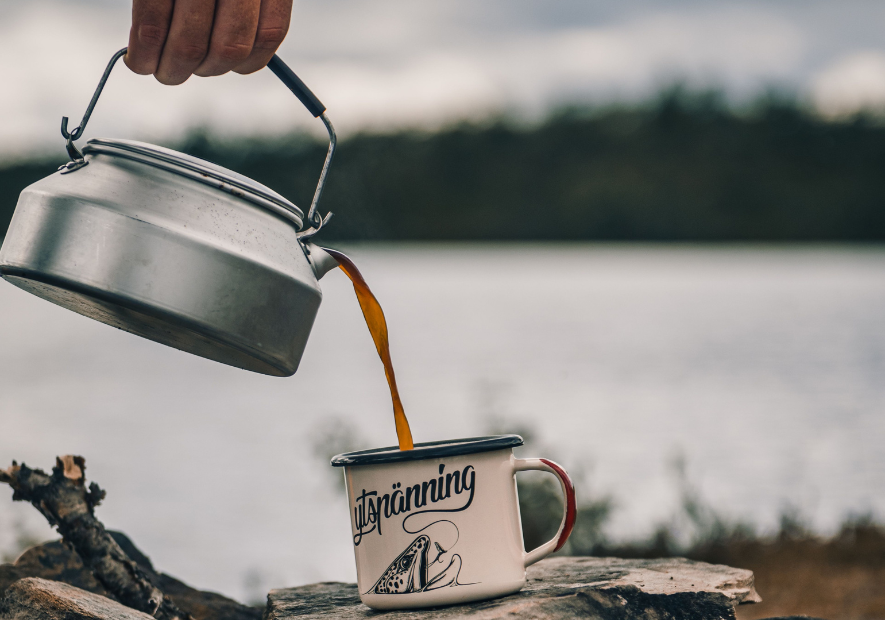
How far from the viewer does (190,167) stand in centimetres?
139

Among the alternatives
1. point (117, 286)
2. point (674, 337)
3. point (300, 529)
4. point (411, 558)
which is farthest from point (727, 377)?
point (117, 286)

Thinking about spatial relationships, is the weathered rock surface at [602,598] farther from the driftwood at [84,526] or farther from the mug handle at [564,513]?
the driftwood at [84,526]

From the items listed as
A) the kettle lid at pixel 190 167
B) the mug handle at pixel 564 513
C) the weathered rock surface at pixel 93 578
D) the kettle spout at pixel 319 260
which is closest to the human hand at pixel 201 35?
the kettle lid at pixel 190 167

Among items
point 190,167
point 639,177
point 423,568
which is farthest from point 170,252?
point 639,177

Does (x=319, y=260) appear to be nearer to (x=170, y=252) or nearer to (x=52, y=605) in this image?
(x=170, y=252)

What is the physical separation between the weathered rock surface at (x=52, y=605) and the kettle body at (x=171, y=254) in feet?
1.85

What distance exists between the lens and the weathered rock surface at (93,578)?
7.32 feet

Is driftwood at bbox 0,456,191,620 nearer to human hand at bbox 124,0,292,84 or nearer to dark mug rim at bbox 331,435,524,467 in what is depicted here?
dark mug rim at bbox 331,435,524,467

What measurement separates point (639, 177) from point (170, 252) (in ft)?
85.2

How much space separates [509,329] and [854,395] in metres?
4.48

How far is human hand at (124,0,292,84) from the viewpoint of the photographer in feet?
4.57

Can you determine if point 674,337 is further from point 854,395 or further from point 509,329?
point 854,395

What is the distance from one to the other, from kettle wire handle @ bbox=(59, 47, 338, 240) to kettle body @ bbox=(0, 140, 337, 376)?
0.03m

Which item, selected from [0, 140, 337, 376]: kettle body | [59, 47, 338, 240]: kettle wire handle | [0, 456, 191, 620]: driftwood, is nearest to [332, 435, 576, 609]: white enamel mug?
[0, 140, 337, 376]: kettle body
